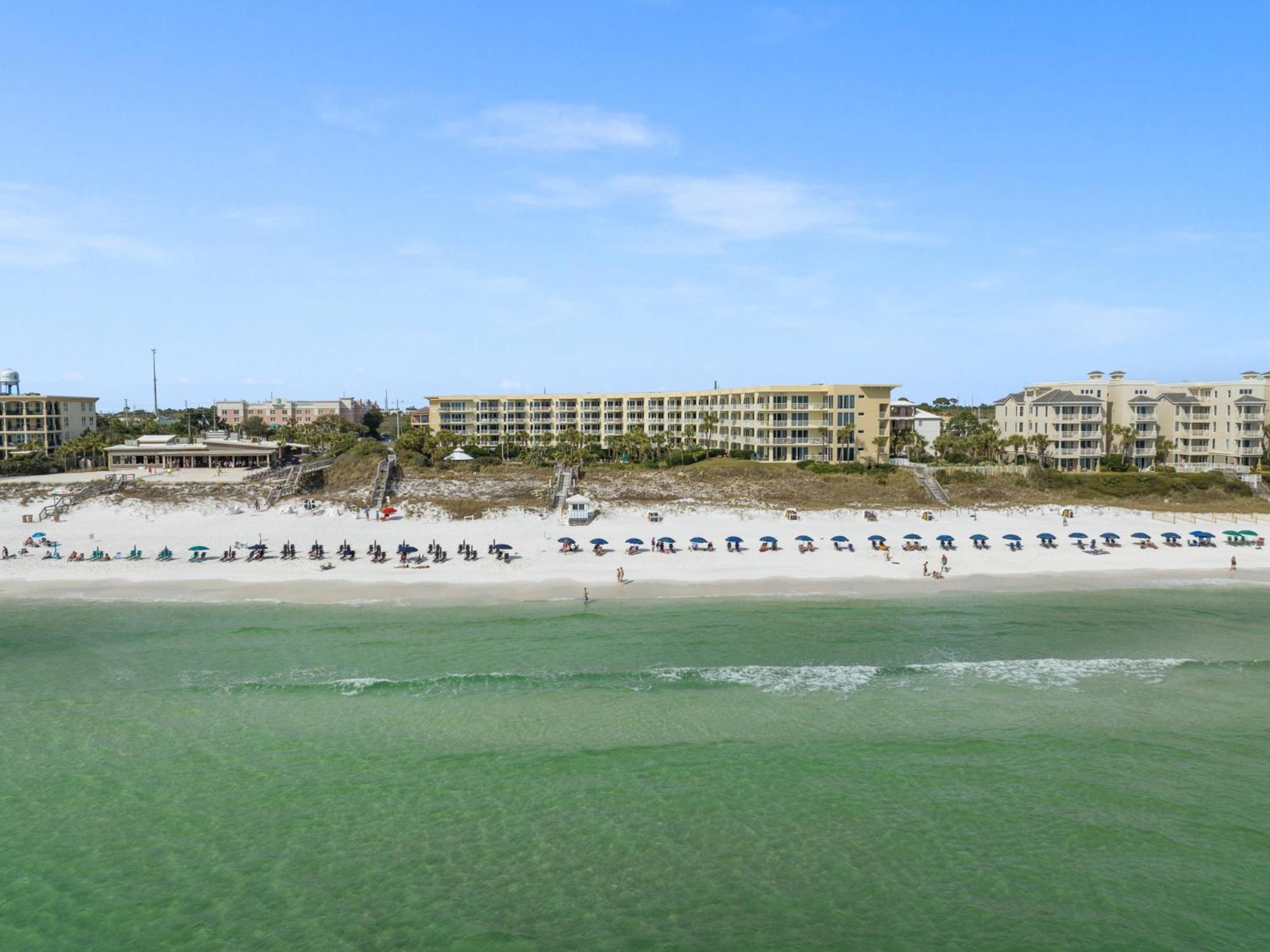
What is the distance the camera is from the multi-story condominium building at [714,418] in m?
82.6

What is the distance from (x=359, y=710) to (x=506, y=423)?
8094cm

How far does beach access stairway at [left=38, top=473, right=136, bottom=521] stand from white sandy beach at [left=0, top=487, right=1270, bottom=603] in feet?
3.67

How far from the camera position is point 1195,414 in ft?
283

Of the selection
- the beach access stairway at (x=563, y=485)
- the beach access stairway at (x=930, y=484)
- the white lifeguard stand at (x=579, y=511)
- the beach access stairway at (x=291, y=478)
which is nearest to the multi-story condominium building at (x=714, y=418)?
the beach access stairway at (x=930, y=484)

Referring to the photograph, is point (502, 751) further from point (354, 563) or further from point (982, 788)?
point (354, 563)

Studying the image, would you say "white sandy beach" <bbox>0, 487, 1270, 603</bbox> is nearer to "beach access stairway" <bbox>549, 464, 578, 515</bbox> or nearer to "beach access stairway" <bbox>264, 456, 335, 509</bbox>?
"beach access stairway" <bbox>264, 456, 335, 509</bbox>

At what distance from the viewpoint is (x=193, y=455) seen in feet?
257

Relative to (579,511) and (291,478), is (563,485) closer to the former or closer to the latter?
(579,511)

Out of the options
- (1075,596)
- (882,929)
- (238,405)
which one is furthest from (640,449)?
(238,405)

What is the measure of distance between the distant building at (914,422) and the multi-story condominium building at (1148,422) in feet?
33.2

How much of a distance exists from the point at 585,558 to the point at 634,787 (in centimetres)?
2761

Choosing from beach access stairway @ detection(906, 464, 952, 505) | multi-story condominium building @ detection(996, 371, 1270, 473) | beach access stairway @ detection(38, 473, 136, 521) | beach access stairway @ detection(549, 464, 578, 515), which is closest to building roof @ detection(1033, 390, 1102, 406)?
multi-story condominium building @ detection(996, 371, 1270, 473)

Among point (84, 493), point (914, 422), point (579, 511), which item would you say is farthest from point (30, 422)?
point (914, 422)

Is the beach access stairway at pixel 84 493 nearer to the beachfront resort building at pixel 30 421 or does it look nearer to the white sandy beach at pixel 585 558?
the white sandy beach at pixel 585 558
